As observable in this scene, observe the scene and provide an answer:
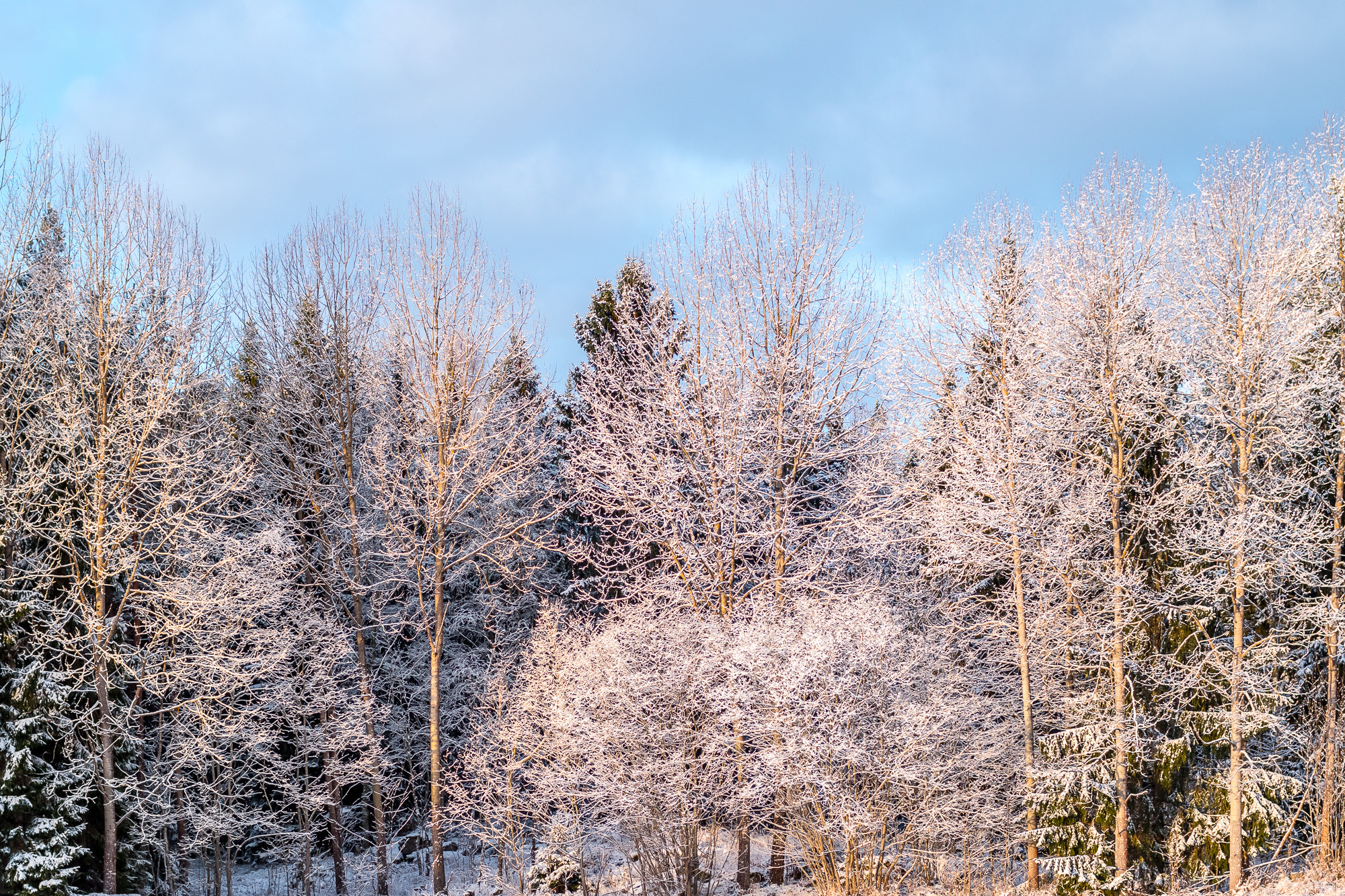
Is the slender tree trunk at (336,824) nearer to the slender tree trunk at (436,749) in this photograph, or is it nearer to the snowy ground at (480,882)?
the snowy ground at (480,882)

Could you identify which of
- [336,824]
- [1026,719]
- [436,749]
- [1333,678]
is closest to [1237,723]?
[1333,678]

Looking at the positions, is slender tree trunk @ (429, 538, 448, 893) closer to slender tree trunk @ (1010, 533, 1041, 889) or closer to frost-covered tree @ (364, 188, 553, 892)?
frost-covered tree @ (364, 188, 553, 892)

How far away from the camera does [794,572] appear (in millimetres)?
15906

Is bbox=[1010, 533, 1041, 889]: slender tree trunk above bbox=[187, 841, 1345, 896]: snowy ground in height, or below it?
above

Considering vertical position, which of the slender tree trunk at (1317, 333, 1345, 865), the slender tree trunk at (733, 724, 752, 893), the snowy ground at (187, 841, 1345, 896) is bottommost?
the snowy ground at (187, 841, 1345, 896)

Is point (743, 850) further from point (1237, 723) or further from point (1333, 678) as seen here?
point (1333, 678)

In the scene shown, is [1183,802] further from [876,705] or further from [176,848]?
[176,848]

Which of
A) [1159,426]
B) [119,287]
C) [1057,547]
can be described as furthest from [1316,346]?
[119,287]

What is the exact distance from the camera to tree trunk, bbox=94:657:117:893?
1419 cm

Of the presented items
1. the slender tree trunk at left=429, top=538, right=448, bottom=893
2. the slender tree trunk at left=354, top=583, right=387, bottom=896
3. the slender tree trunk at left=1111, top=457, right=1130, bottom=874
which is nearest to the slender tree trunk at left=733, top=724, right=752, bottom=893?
the slender tree trunk at left=1111, top=457, right=1130, bottom=874

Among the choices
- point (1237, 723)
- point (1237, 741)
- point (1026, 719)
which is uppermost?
point (1026, 719)

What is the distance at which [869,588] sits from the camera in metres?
14.5

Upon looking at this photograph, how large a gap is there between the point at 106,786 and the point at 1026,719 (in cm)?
1503

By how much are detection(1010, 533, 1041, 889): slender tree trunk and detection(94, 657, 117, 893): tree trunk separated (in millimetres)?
14659
